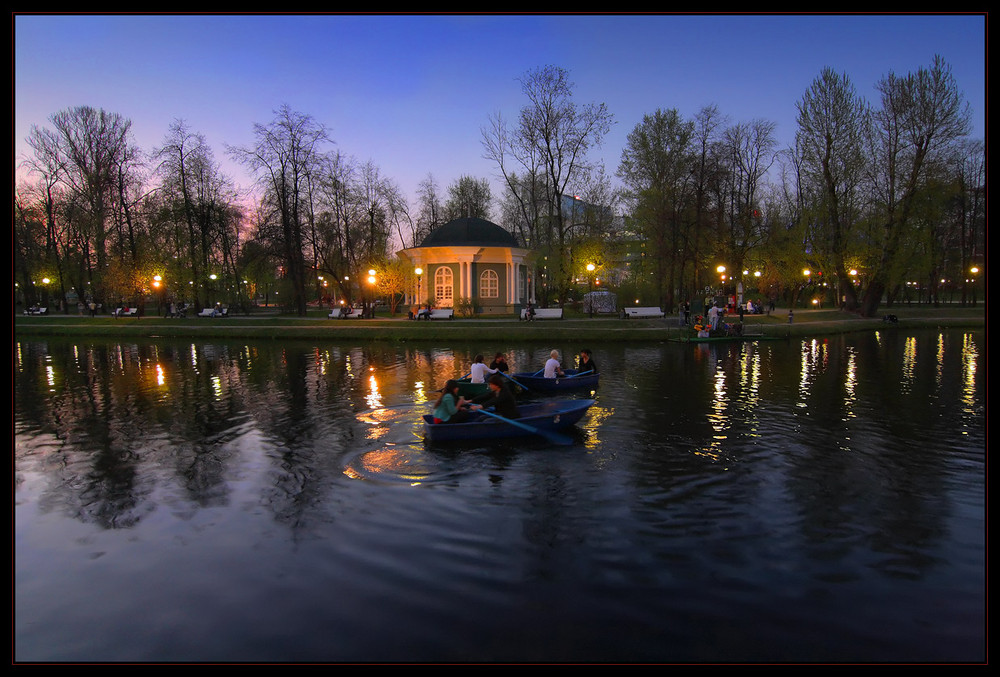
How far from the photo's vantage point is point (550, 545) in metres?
8.05

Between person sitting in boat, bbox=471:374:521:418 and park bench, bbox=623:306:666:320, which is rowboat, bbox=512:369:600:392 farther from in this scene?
park bench, bbox=623:306:666:320

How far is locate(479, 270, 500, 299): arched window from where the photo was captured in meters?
47.9

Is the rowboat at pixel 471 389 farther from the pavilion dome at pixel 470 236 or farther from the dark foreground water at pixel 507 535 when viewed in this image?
the pavilion dome at pixel 470 236

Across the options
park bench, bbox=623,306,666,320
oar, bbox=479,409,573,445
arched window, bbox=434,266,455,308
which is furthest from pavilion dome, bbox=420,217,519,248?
oar, bbox=479,409,573,445

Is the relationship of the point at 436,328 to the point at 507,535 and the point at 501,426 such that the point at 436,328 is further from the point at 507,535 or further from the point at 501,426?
the point at 507,535

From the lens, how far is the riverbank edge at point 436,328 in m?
35.7

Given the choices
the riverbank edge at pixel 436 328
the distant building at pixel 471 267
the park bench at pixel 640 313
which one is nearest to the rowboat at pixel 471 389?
the riverbank edge at pixel 436 328

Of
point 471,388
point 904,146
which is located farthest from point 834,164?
point 471,388

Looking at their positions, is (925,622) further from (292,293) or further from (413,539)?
(292,293)

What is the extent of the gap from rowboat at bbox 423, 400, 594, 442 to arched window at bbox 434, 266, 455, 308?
35.2 meters

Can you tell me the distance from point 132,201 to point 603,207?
40476 mm

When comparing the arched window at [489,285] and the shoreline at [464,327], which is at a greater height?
the arched window at [489,285]

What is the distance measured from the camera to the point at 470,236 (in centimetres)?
4825
